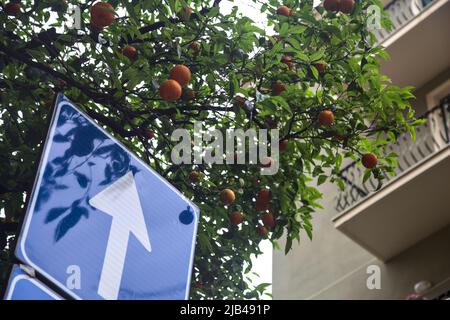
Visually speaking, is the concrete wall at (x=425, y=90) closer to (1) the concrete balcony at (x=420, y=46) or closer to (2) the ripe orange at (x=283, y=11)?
(1) the concrete balcony at (x=420, y=46)

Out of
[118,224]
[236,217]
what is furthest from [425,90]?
[118,224]

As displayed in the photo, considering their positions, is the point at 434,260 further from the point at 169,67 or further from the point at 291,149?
the point at 169,67

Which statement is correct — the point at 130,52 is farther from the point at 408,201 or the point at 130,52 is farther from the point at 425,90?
the point at 425,90

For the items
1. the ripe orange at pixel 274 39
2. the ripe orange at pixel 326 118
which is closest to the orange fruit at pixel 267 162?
the ripe orange at pixel 326 118

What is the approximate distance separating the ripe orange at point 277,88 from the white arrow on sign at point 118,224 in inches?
161

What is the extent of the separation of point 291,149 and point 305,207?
634mm

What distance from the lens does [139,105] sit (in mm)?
6430

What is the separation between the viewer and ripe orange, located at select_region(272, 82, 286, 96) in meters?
6.12

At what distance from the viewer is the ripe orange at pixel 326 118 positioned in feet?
20.2

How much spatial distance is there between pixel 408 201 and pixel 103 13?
6483mm

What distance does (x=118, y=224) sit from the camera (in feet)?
6.43

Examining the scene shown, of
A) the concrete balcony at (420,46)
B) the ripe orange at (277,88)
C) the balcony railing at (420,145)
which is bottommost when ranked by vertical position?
the ripe orange at (277,88)

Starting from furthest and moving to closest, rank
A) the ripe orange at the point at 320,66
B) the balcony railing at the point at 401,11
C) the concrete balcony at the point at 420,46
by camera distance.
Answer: the balcony railing at the point at 401,11 < the concrete balcony at the point at 420,46 < the ripe orange at the point at 320,66
